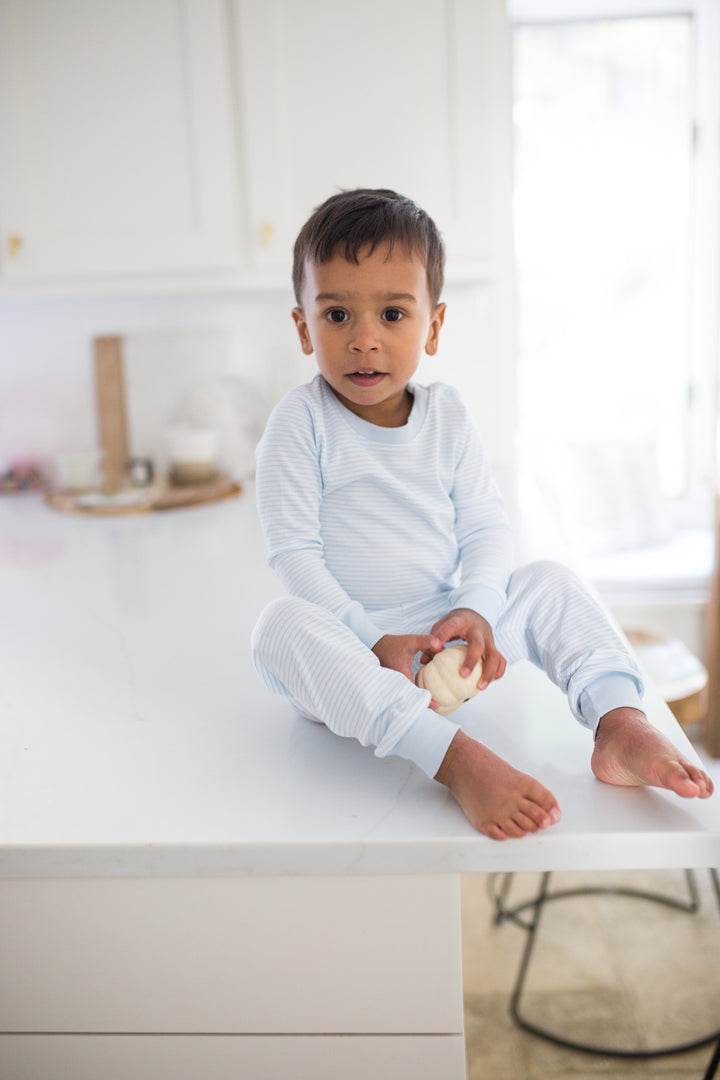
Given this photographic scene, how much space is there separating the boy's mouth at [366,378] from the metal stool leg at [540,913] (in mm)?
1033

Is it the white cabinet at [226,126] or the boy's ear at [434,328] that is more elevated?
the white cabinet at [226,126]

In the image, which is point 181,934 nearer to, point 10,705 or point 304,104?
point 10,705

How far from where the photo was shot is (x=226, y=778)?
87 cm

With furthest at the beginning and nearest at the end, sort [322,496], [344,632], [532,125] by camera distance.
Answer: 1. [532,125]
2. [322,496]
3. [344,632]

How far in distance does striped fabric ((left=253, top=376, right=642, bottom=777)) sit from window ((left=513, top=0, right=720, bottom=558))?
169cm

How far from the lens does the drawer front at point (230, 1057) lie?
785mm

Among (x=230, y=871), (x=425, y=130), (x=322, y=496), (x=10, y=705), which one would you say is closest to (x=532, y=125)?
(x=425, y=130)

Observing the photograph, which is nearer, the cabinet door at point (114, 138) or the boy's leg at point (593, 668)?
the boy's leg at point (593, 668)

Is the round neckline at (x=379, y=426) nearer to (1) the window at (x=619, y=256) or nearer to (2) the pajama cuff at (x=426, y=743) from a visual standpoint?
(2) the pajama cuff at (x=426, y=743)

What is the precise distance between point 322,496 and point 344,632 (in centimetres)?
19

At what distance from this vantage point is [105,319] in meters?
2.57

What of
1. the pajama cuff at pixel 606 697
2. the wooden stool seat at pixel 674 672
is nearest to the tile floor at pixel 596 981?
the wooden stool seat at pixel 674 672

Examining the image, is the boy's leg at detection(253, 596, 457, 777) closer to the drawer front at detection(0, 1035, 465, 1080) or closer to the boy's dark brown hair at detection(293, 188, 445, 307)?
the drawer front at detection(0, 1035, 465, 1080)

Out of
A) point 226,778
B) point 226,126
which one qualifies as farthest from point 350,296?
point 226,126
